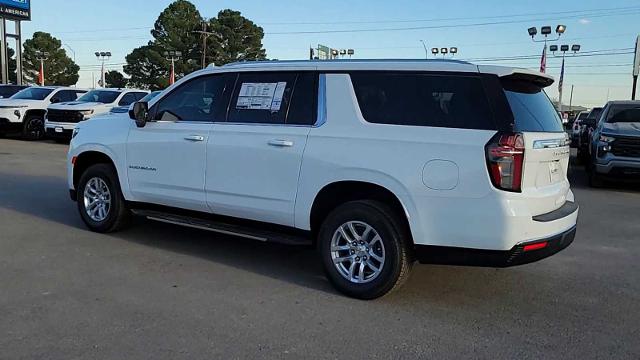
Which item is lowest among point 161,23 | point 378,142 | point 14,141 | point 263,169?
point 14,141

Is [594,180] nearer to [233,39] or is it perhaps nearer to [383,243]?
[383,243]

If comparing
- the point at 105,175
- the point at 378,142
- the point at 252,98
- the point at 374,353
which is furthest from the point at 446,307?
the point at 105,175

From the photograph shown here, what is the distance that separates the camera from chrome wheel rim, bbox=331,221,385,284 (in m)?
4.72

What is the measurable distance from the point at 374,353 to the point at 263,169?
2.07m

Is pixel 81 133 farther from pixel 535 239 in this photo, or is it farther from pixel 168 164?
pixel 535 239

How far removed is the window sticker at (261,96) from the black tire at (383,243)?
118 centimetres

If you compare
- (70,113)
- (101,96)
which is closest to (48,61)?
(101,96)

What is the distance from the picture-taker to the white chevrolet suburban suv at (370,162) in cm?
427

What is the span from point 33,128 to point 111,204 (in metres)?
15.6

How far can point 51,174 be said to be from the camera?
11523 mm

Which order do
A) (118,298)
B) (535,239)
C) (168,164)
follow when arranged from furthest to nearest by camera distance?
(168,164) < (118,298) < (535,239)

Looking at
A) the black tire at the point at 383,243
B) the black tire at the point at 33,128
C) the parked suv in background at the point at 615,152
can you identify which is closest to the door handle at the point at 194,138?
the black tire at the point at 383,243

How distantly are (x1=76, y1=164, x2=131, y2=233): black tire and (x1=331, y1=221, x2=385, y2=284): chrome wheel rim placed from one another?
2.86 m

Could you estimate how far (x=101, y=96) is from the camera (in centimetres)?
1978
